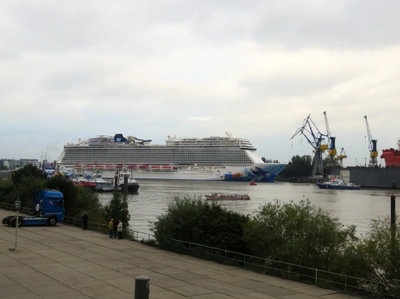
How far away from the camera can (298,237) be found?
17016mm

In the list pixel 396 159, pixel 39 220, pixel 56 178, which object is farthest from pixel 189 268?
pixel 396 159

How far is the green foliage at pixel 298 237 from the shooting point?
637 inches

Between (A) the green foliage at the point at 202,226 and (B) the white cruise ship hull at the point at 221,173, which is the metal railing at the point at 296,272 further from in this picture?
(B) the white cruise ship hull at the point at 221,173

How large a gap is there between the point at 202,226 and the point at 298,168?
545 ft

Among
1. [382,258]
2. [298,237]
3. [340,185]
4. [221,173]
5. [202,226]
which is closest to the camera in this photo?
[382,258]

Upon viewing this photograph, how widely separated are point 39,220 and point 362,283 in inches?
764

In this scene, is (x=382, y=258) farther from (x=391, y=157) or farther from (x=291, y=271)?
(x=391, y=157)

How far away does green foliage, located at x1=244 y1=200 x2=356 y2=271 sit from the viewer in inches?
637

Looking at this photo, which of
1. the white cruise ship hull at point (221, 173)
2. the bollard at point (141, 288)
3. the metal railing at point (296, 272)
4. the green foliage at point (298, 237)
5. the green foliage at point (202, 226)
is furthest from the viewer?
the white cruise ship hull at point (221, 173)

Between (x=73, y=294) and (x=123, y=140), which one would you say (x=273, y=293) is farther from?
(x=123, y=140)

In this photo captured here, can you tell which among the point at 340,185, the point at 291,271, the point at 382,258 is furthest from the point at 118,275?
the point at 340,185

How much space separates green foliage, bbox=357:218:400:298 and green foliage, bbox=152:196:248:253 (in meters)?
5.67

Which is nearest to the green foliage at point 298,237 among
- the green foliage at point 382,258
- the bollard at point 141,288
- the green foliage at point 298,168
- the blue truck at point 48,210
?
the green foliage at point 382,258

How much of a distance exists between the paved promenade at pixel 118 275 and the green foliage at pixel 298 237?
1.92 meters
